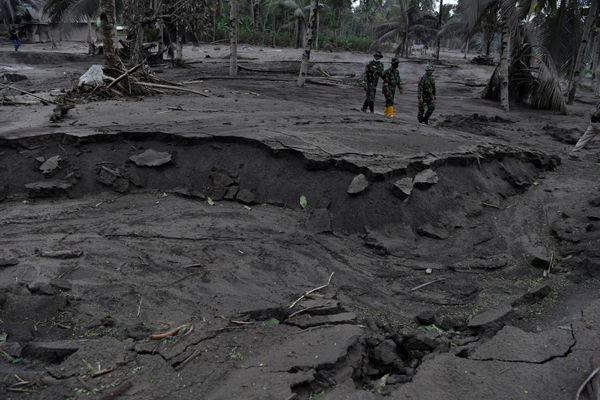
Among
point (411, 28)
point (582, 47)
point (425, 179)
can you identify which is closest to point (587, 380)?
point (425, 179)

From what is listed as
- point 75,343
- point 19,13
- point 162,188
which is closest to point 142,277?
point 75,343

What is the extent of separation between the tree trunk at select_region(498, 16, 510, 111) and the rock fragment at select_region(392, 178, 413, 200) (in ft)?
36.0

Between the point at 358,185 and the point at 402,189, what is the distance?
627 millimetres

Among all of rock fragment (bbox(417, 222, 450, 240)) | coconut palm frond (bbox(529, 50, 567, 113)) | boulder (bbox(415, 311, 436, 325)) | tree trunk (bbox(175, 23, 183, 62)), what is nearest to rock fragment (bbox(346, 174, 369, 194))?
rock fragment (bbox(417, 222, 450, 240))

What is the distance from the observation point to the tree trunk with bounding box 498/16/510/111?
1476 cm

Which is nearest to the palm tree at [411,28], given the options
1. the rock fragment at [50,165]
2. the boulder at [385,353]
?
the rock fragment at [50,165]

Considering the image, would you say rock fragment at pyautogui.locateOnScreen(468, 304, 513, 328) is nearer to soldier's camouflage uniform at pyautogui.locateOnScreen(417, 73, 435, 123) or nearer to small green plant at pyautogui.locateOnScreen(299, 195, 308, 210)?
small green plant at pyautogui.locateOnScreen(299, 195, 308, 210)

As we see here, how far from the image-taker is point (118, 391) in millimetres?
3096

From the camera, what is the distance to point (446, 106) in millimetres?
15805

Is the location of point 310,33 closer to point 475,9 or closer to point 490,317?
point 475,9

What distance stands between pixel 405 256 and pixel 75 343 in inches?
151

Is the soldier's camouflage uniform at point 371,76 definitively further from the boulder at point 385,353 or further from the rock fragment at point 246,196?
the boulder at point 385,353

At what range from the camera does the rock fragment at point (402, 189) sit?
6321 millimetres

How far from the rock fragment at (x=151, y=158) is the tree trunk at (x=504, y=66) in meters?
12.6
